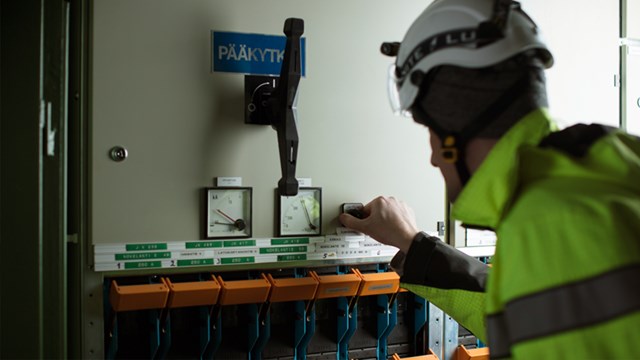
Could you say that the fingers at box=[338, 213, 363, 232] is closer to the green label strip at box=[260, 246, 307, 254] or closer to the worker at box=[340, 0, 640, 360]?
the green label strip at box=[260, 246, 307, 254]

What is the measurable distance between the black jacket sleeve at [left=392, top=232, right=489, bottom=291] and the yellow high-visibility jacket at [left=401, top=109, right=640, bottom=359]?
61 centimetres

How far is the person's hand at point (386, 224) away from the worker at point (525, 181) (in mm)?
431

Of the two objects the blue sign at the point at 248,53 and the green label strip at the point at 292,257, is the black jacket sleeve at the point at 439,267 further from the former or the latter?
the blue sign at the point at 248,53

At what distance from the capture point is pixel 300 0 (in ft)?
5.94

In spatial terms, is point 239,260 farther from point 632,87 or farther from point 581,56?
point 632,87

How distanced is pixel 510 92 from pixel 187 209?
100 centimetres

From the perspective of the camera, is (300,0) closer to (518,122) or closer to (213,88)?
(213,88)

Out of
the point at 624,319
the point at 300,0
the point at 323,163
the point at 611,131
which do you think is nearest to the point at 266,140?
the point at 323,163

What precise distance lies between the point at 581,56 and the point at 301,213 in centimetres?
137

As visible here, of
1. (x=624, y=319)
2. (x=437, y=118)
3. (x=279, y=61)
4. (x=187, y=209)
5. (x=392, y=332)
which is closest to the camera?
(x=624, y=319)

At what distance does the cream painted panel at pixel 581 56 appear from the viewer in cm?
219

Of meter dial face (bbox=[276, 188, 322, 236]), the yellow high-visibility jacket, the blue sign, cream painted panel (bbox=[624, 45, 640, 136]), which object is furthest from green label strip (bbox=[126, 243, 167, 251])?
cream painted panel (bbox=[624, 45, 640, 136])

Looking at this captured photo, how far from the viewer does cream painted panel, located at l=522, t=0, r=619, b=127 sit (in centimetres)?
219

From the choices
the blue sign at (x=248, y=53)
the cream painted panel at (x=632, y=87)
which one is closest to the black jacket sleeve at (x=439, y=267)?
the blue sign at (x=248, y=53)
